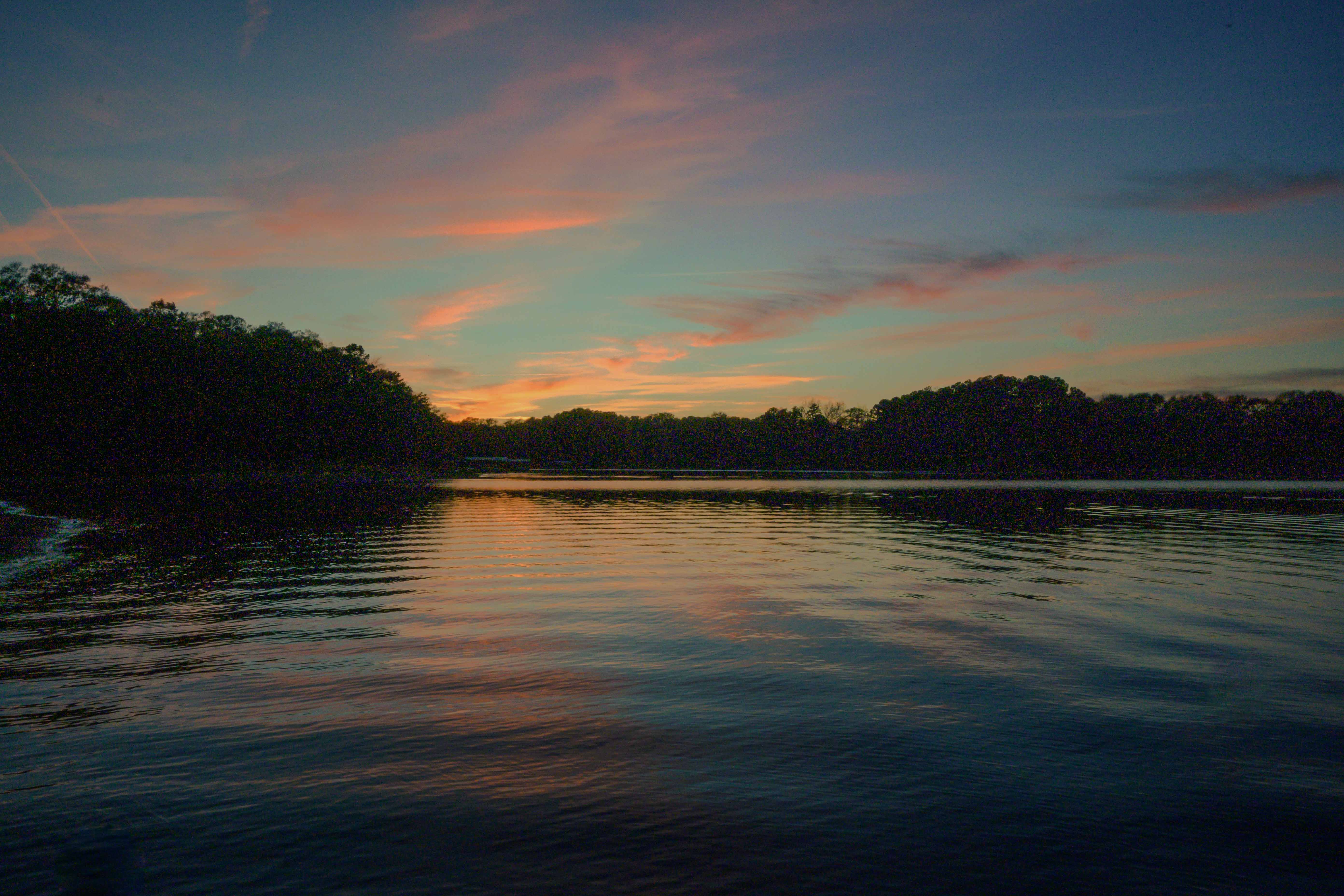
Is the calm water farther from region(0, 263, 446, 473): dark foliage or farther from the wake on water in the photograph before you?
region(0, 263, 446, 473): dark foliage

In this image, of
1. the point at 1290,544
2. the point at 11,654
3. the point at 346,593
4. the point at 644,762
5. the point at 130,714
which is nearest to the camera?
the point at 644,762

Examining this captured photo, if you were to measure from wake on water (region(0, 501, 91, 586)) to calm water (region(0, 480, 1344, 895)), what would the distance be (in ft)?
1.86

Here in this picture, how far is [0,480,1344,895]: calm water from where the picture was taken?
624cm

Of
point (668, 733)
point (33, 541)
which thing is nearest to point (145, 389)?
point (33, 541)

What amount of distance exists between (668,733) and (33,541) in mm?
30251

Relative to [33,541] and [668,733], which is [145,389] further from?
[668,733]

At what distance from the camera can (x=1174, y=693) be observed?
36.4 ft

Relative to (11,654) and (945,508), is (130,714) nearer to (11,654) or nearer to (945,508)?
(11,654)

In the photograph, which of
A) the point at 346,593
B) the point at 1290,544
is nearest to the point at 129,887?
the point at 346,593

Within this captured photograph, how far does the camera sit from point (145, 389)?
4304 inches

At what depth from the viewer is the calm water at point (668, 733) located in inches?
246

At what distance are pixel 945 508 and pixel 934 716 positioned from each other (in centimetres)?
4930

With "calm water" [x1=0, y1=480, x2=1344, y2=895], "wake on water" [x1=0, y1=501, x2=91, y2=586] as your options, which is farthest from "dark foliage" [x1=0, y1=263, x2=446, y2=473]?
"calm water" [x1=0, y1=480, x2=1344, y2=895]

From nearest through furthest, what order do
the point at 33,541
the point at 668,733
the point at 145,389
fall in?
1. the point at 668,733
2. the point at 33,541
3. the point at 145,389
